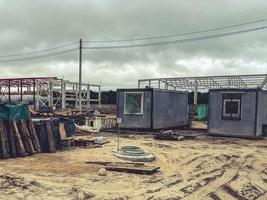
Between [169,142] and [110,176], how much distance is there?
8387 mm

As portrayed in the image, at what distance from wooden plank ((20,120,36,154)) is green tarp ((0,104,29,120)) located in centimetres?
30

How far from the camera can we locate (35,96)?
45.3 m

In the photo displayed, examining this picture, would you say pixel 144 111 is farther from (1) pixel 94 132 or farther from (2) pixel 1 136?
(2) pixel 1 136

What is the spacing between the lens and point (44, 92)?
149 feet

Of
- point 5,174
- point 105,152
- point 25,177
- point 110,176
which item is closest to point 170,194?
point 110,176

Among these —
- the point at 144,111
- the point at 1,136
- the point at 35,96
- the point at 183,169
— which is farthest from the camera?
the point at 35,96

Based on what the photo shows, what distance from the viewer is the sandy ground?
862 cm

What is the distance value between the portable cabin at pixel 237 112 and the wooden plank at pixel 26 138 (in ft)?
38.1

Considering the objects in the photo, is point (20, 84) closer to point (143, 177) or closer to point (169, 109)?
point (169, 109)

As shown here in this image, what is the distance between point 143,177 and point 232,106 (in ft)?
40.6

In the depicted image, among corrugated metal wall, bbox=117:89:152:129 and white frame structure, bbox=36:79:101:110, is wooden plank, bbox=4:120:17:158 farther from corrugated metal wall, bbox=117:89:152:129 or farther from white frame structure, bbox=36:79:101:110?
white frame structure, bbox=36:79:101:110

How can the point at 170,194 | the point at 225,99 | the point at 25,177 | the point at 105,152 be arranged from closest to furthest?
the point at 170,194, the point at 25,177, the point at 105,152, the point at 225,99

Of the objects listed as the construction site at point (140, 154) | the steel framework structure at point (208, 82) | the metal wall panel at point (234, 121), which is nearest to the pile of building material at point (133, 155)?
the construction site at point (140, 154)

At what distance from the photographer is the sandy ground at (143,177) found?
8617 millimetres
